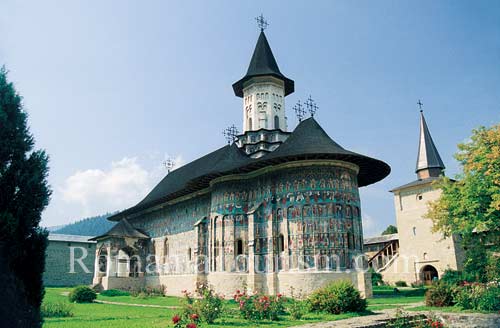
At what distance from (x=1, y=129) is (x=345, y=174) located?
1694 cm

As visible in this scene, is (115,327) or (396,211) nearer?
(115,327)

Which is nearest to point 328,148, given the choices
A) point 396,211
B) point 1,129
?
point 1,129

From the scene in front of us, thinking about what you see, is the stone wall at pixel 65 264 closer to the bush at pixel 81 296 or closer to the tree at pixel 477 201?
the bush at pixel 81 296

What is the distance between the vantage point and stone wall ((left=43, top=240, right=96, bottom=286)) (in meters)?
39.8

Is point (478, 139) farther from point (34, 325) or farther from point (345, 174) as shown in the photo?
point (34, 325)

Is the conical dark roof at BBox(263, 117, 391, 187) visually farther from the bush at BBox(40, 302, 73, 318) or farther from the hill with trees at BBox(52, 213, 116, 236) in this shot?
the hill with trees at BBox(52, 213, 116, 236)

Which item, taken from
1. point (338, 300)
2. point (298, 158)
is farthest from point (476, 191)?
point (338, 300)

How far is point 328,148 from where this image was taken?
69.7 ft

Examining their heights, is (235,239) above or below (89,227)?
below

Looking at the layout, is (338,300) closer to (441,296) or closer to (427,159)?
(441,296)

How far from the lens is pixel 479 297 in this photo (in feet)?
41.5

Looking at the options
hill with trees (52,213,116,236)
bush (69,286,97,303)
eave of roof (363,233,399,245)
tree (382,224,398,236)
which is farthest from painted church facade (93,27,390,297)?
hill with trees (52,213,116,236)

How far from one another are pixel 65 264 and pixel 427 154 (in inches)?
1376

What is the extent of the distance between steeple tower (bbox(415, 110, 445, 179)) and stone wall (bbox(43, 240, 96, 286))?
109ft
